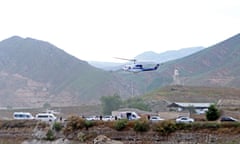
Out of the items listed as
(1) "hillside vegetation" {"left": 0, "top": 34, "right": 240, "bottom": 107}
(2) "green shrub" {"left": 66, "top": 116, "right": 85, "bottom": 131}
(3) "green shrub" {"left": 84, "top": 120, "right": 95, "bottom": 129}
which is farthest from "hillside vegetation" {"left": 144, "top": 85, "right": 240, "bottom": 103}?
(3) "green shrub" {"left": 84, "top": 120, "right": 95, "bottom": 129}

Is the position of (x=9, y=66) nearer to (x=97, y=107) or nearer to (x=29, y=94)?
(x=29, y=94)

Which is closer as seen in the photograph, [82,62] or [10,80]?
[10,80]

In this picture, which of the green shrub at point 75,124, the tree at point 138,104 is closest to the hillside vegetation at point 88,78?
the tree at point 138,104

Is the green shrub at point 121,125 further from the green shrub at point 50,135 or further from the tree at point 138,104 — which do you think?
the tree at point 138,104

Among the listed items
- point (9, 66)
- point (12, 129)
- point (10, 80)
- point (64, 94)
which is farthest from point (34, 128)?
point (9, 66)

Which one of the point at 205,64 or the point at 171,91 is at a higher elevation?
the point at 205,64

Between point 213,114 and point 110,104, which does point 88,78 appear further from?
point 213,114

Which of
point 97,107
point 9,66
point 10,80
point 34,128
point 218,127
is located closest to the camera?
point 218,127
